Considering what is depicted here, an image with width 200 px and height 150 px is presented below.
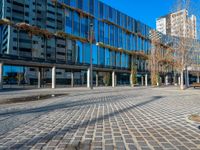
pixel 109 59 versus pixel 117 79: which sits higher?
pixel 109 59

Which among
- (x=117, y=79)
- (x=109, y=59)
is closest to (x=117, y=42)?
(x=109, y=59)

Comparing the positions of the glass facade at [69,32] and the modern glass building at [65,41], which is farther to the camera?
the glass facade at [69,32]

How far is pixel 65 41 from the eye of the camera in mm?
46844

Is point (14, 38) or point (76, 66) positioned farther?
point (14, 38)

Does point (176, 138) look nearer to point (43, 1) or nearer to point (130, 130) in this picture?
point (130, 130)

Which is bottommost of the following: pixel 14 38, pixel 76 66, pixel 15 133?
pixel 15 133

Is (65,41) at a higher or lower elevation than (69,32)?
lower

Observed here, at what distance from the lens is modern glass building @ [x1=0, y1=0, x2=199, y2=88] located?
39.4 meters

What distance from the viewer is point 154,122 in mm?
6234

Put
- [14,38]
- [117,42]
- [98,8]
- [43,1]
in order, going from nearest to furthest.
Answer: [14,38]
[43,1]
[98,8]
[117,42]

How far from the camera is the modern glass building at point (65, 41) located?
39.4m

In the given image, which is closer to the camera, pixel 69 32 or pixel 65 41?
pixel 69 32

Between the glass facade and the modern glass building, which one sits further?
the glass facade

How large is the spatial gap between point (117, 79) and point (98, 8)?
2009 centimetres
